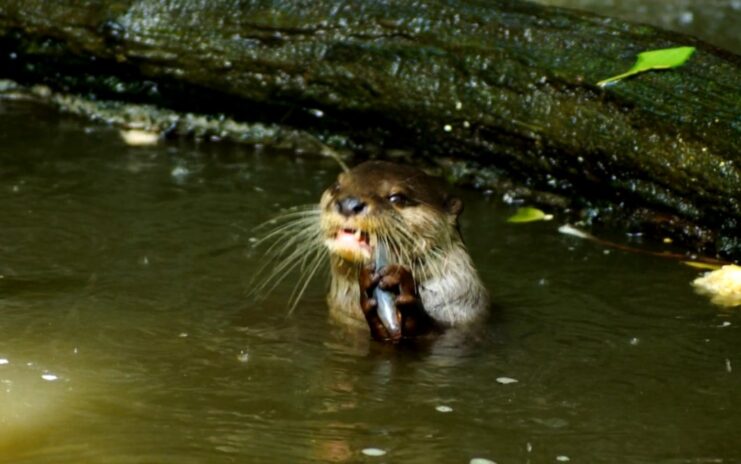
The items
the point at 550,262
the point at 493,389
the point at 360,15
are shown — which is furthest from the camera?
the point at 360,15

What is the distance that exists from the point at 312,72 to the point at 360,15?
14.0 inches

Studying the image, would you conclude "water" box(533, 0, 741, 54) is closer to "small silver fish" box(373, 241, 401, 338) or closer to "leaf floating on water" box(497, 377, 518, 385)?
"small silver fish" box(373, 241, 401, 338)

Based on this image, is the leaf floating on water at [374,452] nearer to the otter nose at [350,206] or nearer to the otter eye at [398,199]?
the otter nose at [350,206]

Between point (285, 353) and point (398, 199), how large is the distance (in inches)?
25.8

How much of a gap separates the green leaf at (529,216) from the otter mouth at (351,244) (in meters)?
1.66

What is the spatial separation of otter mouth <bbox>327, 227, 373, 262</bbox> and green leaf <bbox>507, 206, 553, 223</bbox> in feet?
5.43

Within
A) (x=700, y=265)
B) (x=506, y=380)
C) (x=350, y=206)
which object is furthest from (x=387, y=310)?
(x=700, y=265)

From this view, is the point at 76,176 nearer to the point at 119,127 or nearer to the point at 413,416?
the point at 119,127

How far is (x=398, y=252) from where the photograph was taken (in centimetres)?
461

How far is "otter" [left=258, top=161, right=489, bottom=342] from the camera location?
4461mm

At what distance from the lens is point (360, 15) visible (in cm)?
652

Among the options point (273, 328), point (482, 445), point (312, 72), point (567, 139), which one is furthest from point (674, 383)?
point (312, 72)

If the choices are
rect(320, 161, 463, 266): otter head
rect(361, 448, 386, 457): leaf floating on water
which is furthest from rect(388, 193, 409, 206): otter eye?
rect(361, 448, 386, 457): leaf floating on water

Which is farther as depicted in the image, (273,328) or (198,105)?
(198,105)
